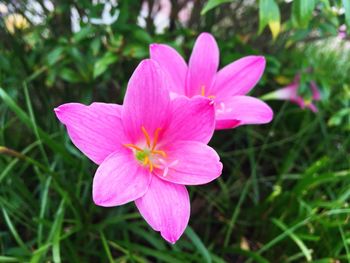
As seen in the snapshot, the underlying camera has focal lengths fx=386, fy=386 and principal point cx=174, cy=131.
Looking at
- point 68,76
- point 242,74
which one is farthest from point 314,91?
point 68,76

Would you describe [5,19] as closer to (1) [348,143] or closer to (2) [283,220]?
(2) [283,220]

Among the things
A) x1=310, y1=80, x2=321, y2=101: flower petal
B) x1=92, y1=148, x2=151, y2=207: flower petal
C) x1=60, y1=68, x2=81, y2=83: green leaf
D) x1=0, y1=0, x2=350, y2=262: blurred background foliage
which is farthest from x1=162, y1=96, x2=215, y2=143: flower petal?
x1=310, y1=80, x2=321, y2=101: flower petal

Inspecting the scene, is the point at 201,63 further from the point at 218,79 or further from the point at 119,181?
the point at 119,181

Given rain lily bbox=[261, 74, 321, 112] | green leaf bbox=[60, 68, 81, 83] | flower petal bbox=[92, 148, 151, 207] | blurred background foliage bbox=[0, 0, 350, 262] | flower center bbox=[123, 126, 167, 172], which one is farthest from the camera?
rain lily bbox=[261, 74, 321, 112]

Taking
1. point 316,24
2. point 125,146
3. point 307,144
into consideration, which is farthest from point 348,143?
point 125,146

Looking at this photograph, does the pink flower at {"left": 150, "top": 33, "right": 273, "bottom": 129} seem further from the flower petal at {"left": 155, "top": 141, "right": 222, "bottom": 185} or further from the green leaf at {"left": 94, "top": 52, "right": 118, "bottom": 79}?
the green leaf at {"left": 94, "top": 52, "right": 118, "bottom": 79}

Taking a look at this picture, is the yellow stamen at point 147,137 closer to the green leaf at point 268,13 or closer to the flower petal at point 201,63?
the flower petal at point 201,63
